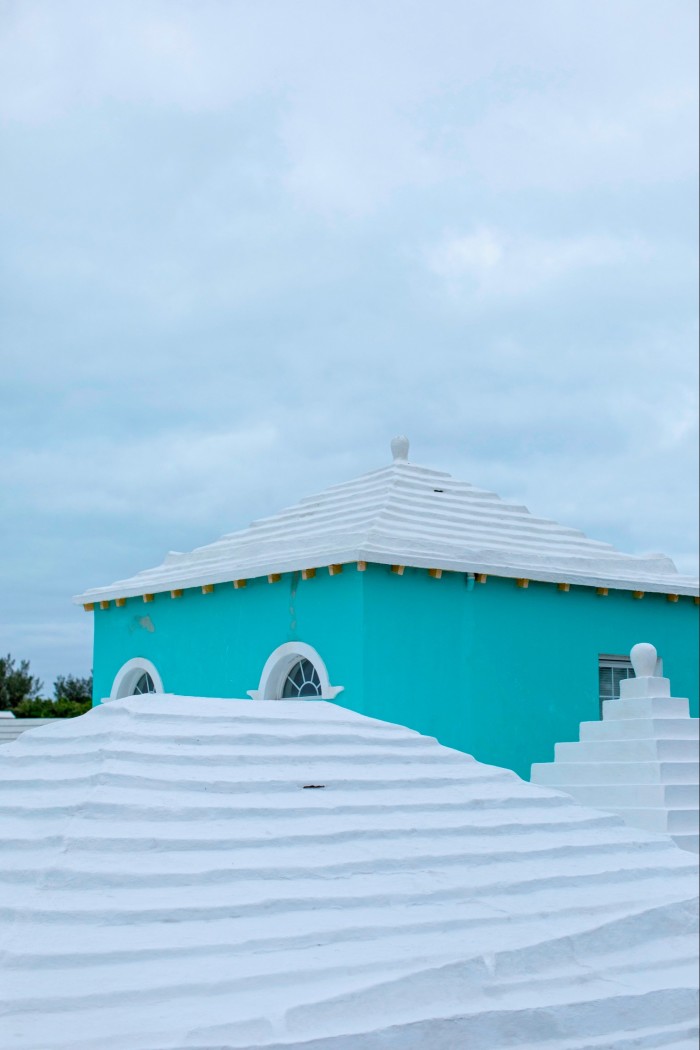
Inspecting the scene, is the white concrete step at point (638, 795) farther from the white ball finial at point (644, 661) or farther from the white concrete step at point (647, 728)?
the white ball finial at point (644, 661)

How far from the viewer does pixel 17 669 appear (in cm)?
2225

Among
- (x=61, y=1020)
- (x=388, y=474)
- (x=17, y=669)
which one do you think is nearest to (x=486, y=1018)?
(x=61, y=1020)

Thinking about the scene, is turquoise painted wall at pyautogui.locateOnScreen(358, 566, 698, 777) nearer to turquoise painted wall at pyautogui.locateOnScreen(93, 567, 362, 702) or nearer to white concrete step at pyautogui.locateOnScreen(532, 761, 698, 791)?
turquoise painted wall at pyautogui.locateOnScreen(93, 567, 362, 702)

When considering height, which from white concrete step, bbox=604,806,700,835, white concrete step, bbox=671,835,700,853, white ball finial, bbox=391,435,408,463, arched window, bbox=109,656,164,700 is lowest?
white concrete step, bbox=671,835,700,853

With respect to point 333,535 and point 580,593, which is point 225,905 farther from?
point 580,593

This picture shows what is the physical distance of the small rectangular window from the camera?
494 inches

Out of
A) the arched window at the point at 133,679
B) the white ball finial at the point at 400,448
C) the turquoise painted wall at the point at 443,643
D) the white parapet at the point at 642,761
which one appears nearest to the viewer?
the white parapet at the point at 642,761

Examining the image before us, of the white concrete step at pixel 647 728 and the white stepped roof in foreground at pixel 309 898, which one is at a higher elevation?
the white concrete step at pixel 647 728

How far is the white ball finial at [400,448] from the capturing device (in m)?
13.7

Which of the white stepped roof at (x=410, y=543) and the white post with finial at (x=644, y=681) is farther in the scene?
the white stepped roof at (x=410, y=543)

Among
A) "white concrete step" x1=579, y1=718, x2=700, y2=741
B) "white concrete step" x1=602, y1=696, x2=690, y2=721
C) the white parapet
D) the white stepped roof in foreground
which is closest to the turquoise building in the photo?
the white parapet

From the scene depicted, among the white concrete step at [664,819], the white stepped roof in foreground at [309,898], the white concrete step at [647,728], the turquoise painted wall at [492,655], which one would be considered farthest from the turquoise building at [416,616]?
the white stepped roof in foreground at [309,898]

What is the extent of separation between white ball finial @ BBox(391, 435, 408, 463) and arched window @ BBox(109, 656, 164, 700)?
385 centimetres

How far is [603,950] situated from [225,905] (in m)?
2.55
